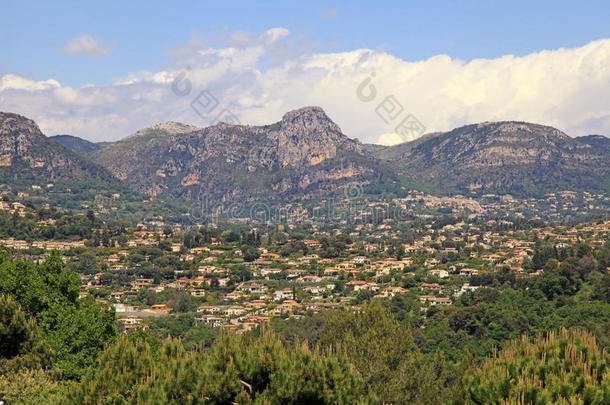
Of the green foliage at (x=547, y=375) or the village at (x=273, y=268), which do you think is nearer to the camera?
the green foliage at (x=547, y=375)

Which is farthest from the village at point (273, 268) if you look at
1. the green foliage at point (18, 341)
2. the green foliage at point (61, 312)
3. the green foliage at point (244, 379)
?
the green foliage at point (244, 379)

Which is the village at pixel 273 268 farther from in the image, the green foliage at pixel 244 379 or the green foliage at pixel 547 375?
the green foliage at pixel 547 375

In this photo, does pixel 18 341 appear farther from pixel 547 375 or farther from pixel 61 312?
pixel 547 375

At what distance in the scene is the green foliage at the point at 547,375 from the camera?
14584 millimetres

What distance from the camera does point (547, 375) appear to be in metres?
15.4

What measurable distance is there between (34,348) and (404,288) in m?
78.8

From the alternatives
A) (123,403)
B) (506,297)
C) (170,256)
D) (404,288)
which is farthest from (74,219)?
(123,403)

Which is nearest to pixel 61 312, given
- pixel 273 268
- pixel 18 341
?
pixel 18 341

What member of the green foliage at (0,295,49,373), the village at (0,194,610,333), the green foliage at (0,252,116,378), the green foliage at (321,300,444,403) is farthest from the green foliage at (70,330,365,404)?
the village at (0,194,610,333)

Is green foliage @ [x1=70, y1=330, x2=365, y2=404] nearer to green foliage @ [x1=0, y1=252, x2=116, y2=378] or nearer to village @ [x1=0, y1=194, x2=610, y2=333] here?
green foliage @ [x1=0, y1=252, x2=116, y2=378]

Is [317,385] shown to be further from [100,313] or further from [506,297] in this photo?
[506,297]

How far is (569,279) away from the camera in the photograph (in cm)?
7662

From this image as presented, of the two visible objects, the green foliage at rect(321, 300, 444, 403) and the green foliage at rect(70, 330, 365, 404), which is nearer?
the green foliage at rect(70, 330, 365, 404)

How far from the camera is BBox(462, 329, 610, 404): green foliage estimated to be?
1458 cm
